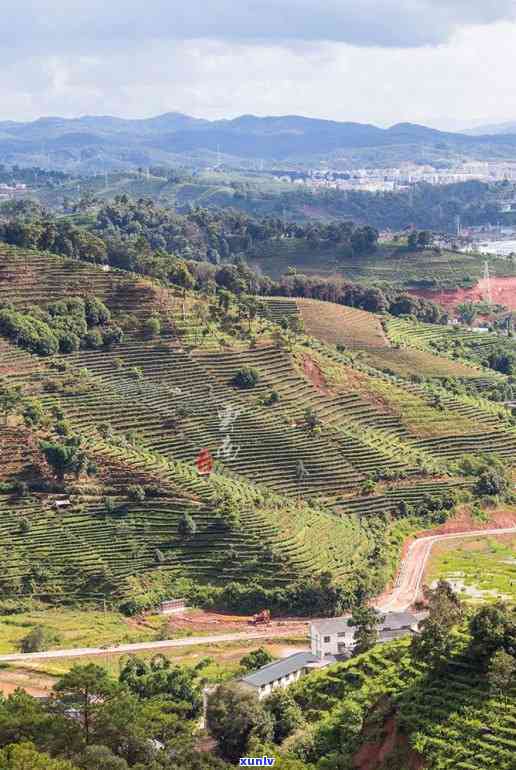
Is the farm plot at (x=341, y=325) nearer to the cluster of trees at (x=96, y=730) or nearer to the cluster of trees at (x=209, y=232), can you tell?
the cluster of trees at (x=209, y=232)

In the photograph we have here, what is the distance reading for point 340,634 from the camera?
118 ft

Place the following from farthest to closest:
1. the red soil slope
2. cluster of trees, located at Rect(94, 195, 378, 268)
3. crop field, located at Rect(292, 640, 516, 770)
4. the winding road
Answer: cluster of trees, located at Rect(94, 195, 378, 268)
the red soil slope
the winding road
crop field, located at Rect(292, 640, 516, 770)

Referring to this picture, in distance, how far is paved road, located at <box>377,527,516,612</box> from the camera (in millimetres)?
42594

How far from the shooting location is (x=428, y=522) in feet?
165

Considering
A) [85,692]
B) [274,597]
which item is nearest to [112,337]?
[274,597]

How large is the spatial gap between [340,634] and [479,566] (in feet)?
37.9

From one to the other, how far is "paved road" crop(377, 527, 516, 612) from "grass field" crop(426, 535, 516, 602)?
39 centimetres

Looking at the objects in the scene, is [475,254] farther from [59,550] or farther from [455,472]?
[59,550]

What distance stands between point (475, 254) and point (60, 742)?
85253 millimetres

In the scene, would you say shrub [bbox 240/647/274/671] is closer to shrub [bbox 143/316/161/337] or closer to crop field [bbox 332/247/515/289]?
shrub [bbox 143/316/161/337]

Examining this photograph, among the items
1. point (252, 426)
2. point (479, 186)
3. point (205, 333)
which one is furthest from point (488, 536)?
point (479, 186)

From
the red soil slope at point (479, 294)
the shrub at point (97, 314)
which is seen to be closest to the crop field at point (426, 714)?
the shrub at point (97, 314)

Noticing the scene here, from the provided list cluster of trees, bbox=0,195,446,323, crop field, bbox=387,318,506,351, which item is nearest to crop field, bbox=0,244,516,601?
cluster of trees, bbox=0,195,446,323

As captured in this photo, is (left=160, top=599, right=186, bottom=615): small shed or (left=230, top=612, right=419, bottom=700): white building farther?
(left=160, top=599, right=186, bottom=615): small shed
